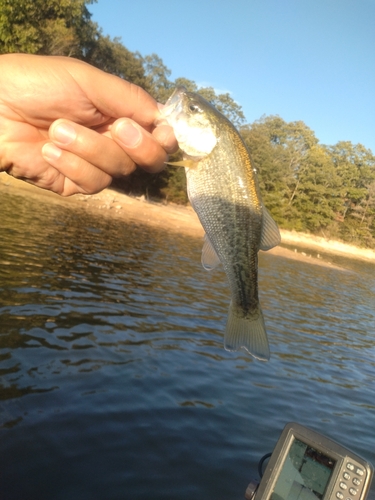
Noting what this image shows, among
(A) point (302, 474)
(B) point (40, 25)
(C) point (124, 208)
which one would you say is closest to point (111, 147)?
(A) point (302, 474)

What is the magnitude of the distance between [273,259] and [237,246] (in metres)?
33.7

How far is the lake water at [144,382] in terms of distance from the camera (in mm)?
5824

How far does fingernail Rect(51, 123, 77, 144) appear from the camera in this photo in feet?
9.92

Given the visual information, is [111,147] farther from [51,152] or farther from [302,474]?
[302,474]

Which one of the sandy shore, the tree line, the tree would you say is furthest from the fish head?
the tree

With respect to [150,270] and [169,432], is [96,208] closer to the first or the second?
[150,270]

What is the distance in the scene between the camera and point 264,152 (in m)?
53.7

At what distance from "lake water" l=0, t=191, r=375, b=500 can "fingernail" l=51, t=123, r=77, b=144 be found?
3.88 m

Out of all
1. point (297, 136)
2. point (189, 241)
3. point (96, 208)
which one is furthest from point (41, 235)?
point (297, 136)

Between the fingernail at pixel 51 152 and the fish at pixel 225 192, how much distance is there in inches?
29.4

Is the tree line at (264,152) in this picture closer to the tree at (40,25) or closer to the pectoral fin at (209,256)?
the tree at (40,25)

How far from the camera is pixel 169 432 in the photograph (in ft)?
22.5

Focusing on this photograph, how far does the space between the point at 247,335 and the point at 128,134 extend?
1.47 meters

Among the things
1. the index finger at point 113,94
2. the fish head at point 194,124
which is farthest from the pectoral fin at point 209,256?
the index finger at point 113,94
